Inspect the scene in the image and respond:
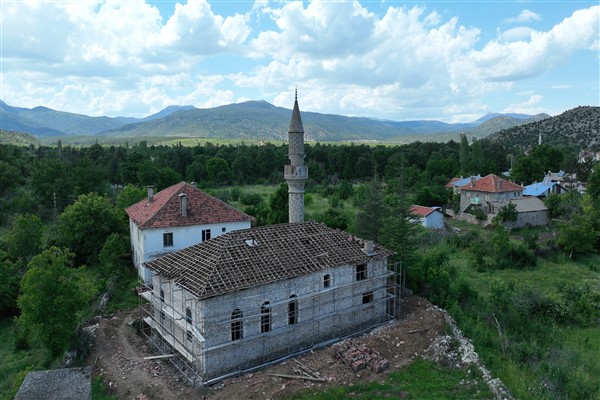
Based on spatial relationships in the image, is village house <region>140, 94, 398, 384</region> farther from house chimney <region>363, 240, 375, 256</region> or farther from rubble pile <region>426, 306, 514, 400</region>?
rubble pile <region>426, 306, 514, 400</region>

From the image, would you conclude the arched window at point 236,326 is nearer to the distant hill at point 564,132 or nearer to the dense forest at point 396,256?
the dense forest at point 396,256

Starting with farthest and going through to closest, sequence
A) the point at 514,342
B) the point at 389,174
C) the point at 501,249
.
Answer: the point at 389,174 → the point at 501,249 → the point at 514,342

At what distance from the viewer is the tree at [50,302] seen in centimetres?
1877

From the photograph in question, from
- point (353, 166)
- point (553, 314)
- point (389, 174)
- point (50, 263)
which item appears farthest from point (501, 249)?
point (353, 166)

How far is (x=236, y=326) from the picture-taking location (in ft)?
59.7

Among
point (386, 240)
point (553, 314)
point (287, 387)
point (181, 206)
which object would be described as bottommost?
point (553, 314)

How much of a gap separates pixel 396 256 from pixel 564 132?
4608 inches

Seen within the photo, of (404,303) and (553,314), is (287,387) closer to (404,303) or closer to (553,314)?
(404,303)

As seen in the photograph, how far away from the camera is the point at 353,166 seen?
287 ft

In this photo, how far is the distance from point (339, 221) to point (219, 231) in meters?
15.0

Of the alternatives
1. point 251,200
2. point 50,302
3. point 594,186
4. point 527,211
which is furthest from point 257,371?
point 594,186

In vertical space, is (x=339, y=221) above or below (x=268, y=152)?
below

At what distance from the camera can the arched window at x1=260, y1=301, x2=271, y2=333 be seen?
18.8 m

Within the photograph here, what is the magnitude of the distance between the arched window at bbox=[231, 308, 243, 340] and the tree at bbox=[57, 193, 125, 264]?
66.5 ft
